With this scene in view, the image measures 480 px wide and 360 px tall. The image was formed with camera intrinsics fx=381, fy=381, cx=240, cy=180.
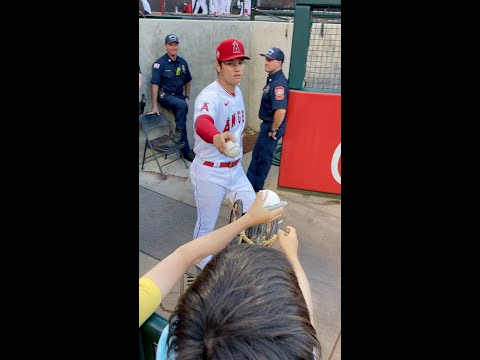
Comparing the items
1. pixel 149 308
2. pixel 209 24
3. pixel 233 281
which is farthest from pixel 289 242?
pixel 209 24

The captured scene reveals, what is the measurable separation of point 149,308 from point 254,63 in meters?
6.54

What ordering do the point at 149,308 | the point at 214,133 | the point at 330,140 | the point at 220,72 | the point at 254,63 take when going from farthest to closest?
1. the point at 254,63
2. the point at 330,140
3. the point at 220,72
4. the point at 214,133
5. the point at 149,308

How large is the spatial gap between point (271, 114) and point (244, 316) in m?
3.98

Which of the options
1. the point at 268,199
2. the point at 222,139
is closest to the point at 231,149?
the point at 222,139

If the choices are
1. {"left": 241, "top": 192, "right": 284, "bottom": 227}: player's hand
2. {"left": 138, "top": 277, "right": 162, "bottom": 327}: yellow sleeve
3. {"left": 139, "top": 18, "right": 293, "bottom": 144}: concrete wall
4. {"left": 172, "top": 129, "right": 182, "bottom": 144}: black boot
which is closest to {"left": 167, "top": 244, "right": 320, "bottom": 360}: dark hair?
{"left": 138, "top": 277, "right": 162, "bottom": 327}: yellow sleeve

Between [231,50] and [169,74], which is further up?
[231,50]

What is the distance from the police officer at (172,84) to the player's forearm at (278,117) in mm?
1371

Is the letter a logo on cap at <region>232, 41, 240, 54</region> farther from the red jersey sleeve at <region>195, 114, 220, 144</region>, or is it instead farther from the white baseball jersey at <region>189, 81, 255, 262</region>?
the red jersey sleeve at <region>195, 114, 220, 144</region>

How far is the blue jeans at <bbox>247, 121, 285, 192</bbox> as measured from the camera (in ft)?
15.1

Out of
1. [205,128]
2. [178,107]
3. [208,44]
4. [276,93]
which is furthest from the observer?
[208,44]

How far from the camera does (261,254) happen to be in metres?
0.88

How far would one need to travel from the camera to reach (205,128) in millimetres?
2410

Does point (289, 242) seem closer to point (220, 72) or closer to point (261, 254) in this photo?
point (261, 254)

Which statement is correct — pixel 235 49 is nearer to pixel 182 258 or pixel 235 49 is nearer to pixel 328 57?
pixel 182 258
